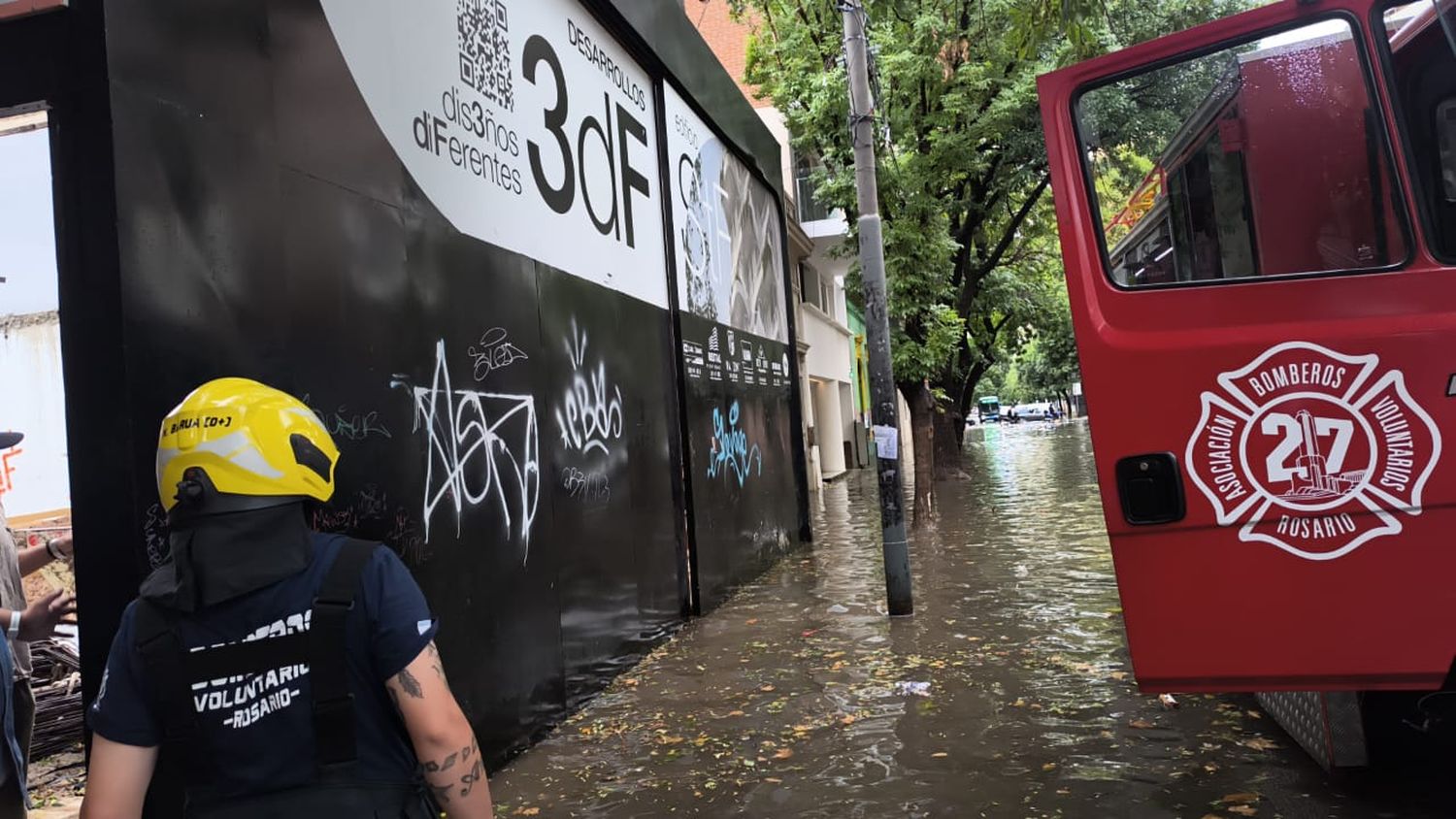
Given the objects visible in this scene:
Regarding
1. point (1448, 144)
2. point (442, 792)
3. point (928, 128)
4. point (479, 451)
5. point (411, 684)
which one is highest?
point (928, 128)

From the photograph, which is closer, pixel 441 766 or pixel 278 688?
pixel 278 688

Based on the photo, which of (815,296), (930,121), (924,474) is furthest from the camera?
(815,296)

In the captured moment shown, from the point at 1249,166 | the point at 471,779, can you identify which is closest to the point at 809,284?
the point at 1249,166

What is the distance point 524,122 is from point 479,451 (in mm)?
2175

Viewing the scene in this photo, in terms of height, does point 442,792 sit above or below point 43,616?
below

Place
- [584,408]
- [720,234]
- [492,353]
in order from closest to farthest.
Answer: [492,353], [584,408], [720,234]

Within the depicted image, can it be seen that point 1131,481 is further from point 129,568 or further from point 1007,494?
point 1007,494

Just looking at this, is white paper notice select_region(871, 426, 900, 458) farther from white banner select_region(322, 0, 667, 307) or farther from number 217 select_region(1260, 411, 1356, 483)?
number 217 select_region(1260, 411, 1356, 483)

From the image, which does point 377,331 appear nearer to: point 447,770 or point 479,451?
point 479,451

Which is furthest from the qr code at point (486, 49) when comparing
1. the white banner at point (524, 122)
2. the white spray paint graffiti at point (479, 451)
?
the white spray paint graffiti at point (479, 451)

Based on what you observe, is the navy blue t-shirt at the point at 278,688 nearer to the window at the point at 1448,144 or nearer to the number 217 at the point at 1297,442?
the number 217 at the point at 1297,442

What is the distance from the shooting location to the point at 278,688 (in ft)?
5.90

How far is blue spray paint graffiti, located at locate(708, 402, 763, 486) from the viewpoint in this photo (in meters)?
9.63

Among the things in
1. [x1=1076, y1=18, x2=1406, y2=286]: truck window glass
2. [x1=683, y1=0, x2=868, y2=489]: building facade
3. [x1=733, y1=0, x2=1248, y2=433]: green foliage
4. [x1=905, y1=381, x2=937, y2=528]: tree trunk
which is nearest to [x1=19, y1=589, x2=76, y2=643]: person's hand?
[x1=1076, y1=18, x2=1406, y2=286]: truck window glass
